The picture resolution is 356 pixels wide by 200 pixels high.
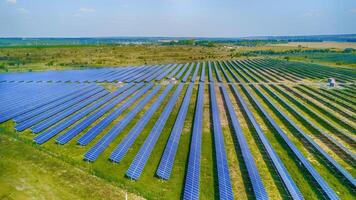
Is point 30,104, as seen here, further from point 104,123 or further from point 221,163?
point 221,163

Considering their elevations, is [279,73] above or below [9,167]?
above

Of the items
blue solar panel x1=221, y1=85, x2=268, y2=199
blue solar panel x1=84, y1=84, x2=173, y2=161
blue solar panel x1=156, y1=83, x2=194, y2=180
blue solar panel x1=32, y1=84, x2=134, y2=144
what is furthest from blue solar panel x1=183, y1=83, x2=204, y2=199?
blue solar panel x1=32, y1=84, x2=134, y2=144

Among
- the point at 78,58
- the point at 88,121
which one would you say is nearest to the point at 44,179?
the point at 88,121

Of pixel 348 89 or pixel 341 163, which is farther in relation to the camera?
pixel 348 89

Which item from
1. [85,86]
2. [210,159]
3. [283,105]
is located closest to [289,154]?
[210,159]

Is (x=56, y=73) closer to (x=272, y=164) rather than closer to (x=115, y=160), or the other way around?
(x=115, y=160)

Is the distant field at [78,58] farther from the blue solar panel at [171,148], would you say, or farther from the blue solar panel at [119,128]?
the blue solar panel at [171,148]

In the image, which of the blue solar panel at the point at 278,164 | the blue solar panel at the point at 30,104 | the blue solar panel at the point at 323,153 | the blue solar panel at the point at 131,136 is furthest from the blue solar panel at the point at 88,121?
the blue solar panel at the point at 323,153
